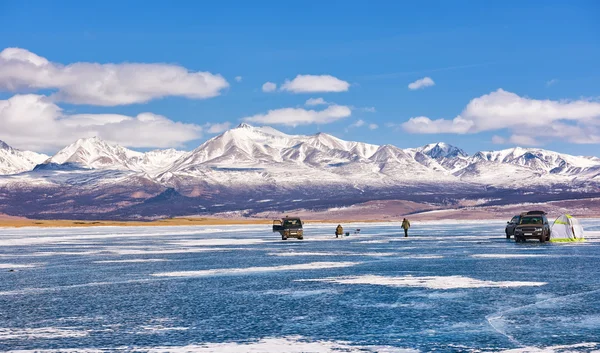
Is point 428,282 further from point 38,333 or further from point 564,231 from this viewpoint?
point 564,231

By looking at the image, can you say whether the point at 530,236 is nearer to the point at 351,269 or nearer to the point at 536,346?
the point at 351,269

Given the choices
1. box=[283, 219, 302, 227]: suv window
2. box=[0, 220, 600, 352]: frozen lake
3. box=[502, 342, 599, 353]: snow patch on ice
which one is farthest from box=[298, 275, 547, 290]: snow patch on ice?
box=[283, 219, 302, 227]: suv window

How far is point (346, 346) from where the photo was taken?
745 inches

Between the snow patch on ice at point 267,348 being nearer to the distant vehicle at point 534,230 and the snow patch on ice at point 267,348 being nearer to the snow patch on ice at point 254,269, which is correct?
the snow patch on ice at point 254,269

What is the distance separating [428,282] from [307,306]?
8.70 metres

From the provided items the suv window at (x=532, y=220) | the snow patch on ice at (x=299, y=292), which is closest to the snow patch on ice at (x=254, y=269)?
the snow patch on ice at (x=299, y=292)

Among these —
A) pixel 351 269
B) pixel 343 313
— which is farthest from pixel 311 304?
pixel 351 269

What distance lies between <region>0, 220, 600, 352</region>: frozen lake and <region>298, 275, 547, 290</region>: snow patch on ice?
0.17ft

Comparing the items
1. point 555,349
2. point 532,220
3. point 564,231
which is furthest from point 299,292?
point 564,231

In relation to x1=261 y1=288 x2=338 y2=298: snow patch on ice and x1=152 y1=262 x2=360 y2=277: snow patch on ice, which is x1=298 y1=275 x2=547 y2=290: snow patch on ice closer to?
x1=261 y1=288 x2=338 y2=298: snow patch on ice

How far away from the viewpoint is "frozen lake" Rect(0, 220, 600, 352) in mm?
19531

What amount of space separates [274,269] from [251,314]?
16.6 m

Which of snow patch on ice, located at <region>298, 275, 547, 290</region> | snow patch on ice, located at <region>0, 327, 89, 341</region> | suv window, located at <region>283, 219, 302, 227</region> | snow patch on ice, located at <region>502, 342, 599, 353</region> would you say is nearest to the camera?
snow patch on ice, located at <region>502, 342, 599, 353</region>

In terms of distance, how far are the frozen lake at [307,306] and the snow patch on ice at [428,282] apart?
0.17 feet
